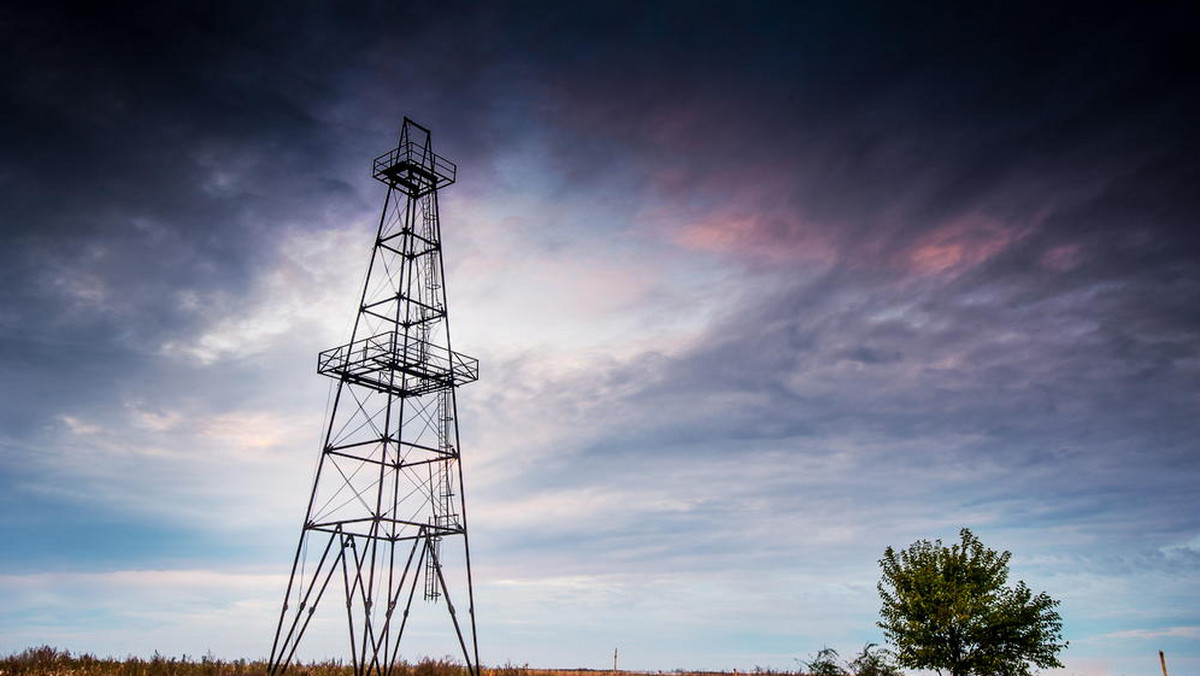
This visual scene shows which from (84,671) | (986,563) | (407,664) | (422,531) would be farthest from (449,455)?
(986,563)

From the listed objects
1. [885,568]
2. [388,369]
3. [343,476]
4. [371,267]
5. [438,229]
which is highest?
[438,229]

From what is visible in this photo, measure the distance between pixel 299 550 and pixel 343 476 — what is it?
133 inches

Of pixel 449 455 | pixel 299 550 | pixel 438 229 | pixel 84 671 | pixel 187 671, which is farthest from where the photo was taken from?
pixel 438 229

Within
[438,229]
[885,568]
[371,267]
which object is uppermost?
[438,229]

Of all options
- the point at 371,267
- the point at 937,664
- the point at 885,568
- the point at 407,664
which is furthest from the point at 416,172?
the point at 937,664

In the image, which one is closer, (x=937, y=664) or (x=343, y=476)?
(x=343, y=476)

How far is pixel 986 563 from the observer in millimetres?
40406

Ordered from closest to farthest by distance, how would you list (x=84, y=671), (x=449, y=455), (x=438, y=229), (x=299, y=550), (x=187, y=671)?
1. (x=84, y=671)
2. (x=187, y=671)
3. (x=299, y=550)
4. (x=449, y=455)
5. (x=438, y=229)

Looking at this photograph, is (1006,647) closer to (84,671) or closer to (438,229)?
(438,229)

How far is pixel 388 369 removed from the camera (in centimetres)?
3553

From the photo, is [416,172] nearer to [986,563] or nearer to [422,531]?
[422,531]

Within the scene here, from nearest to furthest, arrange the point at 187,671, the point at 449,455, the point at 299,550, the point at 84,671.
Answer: the point at 84,671
the point at 187,671
the point at 299,550
the point at 449,455

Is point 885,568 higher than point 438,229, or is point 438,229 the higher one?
point 438,229

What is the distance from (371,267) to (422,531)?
476 inches
